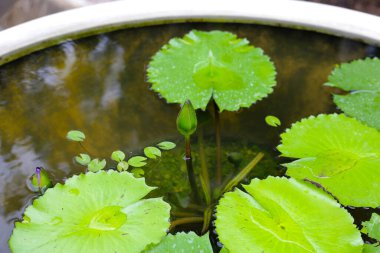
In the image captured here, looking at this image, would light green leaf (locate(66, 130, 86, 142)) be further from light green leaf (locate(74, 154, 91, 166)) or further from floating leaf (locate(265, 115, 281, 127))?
floating leaf (locate(265, 115, 281, 127))

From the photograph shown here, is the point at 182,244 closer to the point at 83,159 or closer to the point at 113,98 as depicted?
the point at 83,159

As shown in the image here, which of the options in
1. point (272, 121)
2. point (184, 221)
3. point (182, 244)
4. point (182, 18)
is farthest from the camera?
point (182, 18)

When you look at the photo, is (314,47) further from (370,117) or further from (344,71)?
(370,117)

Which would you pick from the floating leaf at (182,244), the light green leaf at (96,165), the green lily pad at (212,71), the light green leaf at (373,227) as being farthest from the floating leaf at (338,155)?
the light green leaf at (96,165)

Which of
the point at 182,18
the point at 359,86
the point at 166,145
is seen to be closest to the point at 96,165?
the point at 166,145

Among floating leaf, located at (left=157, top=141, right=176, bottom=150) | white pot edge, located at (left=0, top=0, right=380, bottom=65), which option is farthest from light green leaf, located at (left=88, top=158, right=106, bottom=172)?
white pot edge, located at (left=0, top=0, right=380, bottom=65)
